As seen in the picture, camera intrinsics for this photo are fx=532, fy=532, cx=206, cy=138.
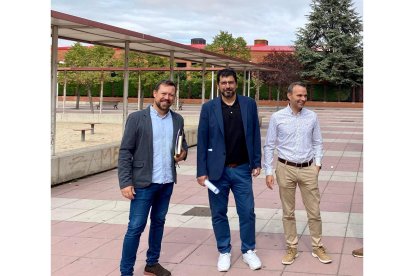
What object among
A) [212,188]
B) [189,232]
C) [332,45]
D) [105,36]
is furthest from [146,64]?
[212,188]

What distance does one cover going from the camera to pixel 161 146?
14.6 ft

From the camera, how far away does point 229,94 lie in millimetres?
4797

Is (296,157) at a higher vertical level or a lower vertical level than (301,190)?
higher

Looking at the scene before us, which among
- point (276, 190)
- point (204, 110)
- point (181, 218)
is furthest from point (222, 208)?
point (276, 190)

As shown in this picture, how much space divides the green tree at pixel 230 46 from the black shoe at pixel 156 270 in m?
47.1

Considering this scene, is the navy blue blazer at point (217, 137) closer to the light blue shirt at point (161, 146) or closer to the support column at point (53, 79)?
the light blue shirt at point (161, 146)

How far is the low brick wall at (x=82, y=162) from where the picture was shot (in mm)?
9234

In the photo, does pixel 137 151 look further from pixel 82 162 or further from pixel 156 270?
pixel 82 162

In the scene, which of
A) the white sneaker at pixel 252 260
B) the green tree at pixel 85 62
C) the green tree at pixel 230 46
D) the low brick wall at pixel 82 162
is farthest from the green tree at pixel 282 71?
the white sneaker at pixel 252 260

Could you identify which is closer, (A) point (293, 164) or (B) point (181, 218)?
(A) point (293, 164)

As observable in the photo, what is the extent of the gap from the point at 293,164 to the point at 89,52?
35.6 m

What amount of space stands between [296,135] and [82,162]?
6.02m

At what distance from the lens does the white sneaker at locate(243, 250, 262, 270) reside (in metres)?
4.85
